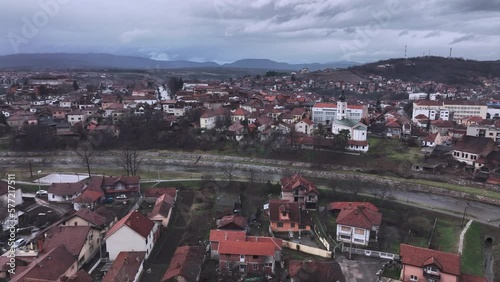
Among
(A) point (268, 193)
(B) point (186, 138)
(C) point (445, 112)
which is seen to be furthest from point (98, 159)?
(C) point (445, 112)

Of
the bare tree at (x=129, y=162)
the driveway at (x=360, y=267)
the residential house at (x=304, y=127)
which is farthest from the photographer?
the residential house at (x=304, y=127)

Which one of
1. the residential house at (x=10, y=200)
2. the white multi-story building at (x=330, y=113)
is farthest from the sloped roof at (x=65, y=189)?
the white multi-story building at (x=330, y=113)

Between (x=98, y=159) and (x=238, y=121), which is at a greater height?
(x=238, y=121)

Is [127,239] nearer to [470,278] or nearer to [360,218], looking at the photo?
[360,218]

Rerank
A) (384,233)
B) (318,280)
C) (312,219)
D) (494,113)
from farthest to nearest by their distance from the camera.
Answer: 1. (494,113)
2. (312,219)
3. (384,233)
4. (318,280)

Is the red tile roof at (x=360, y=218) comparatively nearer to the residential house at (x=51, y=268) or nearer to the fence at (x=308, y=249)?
the fence at (x=308, y=249)

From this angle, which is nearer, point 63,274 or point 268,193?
point 63,274

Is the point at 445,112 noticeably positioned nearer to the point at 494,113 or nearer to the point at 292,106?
the point at 494,113

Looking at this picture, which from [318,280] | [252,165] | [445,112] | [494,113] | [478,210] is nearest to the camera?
[318,280]
